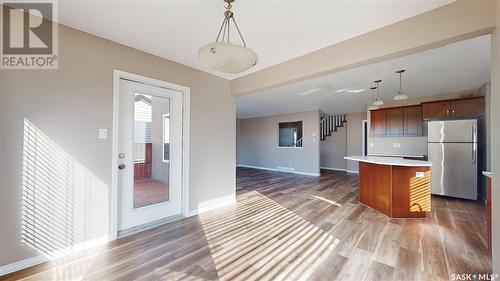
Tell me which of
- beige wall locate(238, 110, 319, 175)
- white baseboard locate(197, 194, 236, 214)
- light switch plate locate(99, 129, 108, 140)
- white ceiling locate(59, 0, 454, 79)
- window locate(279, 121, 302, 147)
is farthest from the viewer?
window locate(279, 121, 302, 147)

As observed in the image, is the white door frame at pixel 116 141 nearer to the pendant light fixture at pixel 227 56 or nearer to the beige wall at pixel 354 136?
the pendant light fixture at pixel 227 56

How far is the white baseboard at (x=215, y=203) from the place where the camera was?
3.28 m

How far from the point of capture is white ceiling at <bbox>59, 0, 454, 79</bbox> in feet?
5.67

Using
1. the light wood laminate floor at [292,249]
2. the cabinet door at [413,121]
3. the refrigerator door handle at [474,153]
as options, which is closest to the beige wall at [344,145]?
the cabinet door at [413,121]

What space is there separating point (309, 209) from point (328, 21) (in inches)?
112

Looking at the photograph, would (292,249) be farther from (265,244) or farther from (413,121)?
(413,121)

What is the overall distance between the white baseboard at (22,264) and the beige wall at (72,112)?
0.14 feet

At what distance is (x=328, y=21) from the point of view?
1951 mm

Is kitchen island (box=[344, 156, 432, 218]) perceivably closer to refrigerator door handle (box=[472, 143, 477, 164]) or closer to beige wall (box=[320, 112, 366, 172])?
refrigerator door handle (box=[472, 143, 477, 164])

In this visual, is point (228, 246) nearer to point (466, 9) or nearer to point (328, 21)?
point (328, 21)

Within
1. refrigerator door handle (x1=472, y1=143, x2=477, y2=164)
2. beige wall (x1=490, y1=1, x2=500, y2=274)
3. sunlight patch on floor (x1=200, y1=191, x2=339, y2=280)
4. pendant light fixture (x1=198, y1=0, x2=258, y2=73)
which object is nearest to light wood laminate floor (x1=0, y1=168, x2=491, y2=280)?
sunlight patch on floor (x1=200, y1=191, x2=339, y2=280)

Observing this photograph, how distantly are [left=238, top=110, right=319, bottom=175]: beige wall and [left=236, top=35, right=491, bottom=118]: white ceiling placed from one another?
4.63 feet

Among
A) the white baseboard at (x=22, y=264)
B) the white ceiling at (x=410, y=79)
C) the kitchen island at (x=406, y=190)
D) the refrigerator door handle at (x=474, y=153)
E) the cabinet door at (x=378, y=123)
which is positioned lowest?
the white baseboard at (x=22, y=264)

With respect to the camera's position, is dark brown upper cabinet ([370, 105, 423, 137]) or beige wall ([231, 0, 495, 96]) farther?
dark brown upper cabinet ([370, 105, 423, 137])
